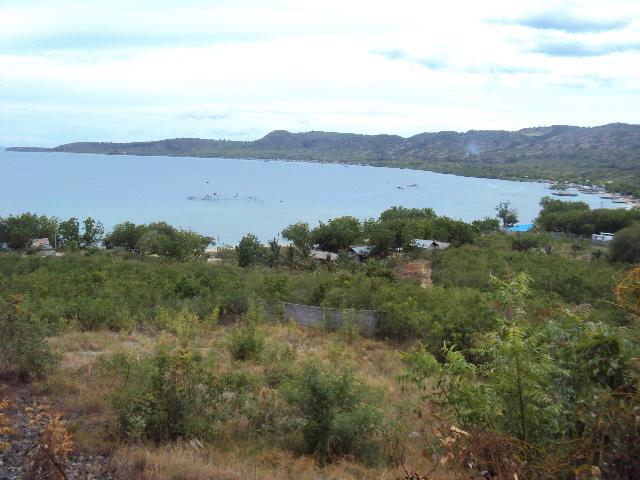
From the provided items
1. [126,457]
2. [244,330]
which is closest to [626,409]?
[126,457]

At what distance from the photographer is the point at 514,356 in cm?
395

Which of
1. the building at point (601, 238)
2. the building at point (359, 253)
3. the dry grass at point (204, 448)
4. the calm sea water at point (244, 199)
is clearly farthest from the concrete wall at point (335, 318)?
the calm sea water at point (244, 199)

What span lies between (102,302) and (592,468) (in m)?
11.7

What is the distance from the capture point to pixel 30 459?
4293 mm

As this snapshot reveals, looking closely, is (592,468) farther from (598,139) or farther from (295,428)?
(598,139)

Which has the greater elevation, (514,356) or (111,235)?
(514,356)

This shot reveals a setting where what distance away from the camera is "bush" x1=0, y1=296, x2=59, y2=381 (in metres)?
7.06

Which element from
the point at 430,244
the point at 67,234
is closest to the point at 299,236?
the point at 430,244

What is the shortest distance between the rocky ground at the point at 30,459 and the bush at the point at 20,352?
3.41ft

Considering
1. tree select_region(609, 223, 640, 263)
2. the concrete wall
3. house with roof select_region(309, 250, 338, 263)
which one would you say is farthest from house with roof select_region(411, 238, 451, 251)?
the concrete wall

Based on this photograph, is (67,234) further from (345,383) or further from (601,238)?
(601,238)

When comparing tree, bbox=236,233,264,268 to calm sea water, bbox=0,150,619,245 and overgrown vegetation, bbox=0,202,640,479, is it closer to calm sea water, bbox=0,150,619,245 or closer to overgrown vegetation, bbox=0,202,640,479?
overgrown vegetation, bbox=0,202,640,479

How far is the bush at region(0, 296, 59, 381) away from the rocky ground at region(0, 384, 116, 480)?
3.41 feet

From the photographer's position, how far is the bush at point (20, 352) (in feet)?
23.2
